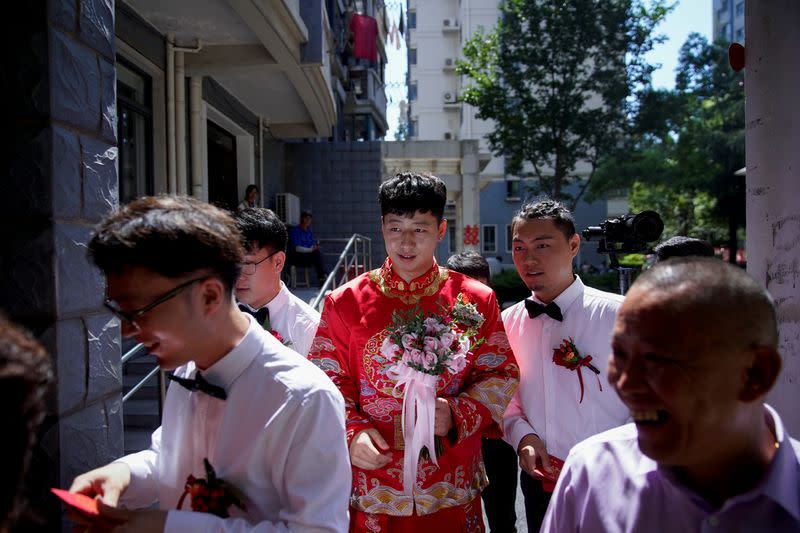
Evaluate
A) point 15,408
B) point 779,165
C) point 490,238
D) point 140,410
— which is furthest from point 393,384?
point 490,238

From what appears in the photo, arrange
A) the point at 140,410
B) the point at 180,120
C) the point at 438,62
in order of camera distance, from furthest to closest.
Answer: the point at 438,62, the point at 180,120, the point at 140,410

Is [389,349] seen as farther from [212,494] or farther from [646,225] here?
[646,225]

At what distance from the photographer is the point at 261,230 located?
3.24 m

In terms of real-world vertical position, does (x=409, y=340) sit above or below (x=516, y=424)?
above

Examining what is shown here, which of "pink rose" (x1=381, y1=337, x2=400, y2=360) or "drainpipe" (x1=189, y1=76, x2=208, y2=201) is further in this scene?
"drainpipe" (x1=189, y1=76, x2=208, y2=201)

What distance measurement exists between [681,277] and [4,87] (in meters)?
2.07

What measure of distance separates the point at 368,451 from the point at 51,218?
1.33 m

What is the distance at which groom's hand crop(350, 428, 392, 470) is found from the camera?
236cm

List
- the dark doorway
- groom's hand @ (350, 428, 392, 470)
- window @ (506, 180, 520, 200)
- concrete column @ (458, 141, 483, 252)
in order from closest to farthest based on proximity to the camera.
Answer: groom's hand @ (350, 428, 392, 470) < the dark doorway < concrete column @ (458, 141, 483, 252) < window @ (506, 180, 520, 200)

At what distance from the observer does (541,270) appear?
3016 millimetres

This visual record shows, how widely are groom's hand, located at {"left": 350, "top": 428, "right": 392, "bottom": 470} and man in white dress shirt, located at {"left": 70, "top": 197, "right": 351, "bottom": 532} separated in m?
0.76

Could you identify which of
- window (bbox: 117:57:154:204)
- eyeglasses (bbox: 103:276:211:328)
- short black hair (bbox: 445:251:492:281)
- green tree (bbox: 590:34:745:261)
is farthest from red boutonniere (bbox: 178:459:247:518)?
green tree (bbox: 590:34:745:261)

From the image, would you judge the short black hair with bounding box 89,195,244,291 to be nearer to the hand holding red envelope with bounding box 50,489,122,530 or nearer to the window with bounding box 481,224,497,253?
the hand holding red envelope with bounding box 50,489,122,530

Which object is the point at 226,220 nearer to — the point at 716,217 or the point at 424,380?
the point at 424,380
